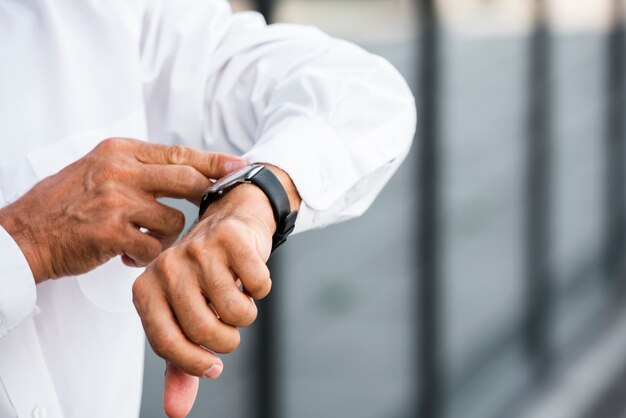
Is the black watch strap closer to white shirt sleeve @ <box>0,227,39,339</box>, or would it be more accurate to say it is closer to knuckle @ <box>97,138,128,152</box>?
knuckle @ <box>97,138,128,152</box>

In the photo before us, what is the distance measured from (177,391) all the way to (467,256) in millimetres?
4409

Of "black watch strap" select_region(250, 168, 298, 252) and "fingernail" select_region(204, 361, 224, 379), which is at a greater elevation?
"black watch strap" select_region(250, 168, 298, 252)

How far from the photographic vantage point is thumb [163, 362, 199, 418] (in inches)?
43.7

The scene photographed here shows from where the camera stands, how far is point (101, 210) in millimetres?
1249

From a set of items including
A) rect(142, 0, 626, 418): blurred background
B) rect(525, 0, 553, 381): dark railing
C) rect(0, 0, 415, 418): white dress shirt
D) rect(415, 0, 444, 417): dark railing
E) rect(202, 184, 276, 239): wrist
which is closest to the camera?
rect(202, 184, 276, 239): wrist

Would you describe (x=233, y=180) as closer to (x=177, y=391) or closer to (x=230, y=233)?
(x=230, y=233)

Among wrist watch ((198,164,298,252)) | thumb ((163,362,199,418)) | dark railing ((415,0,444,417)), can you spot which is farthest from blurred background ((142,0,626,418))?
thumb ((163,362,199,418))

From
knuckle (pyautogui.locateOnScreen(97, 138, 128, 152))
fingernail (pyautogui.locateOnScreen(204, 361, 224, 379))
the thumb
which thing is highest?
knuckle (pyautogui.locateOnScreen(97, 138, 128, 152))

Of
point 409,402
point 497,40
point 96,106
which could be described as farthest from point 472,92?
point 96,106

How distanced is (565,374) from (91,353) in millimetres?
5080

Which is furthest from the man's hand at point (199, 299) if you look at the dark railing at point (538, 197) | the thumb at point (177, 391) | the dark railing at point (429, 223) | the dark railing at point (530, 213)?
the dark railing at point (538, 197)

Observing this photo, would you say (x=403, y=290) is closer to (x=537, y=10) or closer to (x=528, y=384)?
(x=528, y=384)

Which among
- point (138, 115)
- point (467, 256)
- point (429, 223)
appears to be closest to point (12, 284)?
point (138, 115)

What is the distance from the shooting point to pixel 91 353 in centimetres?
148
